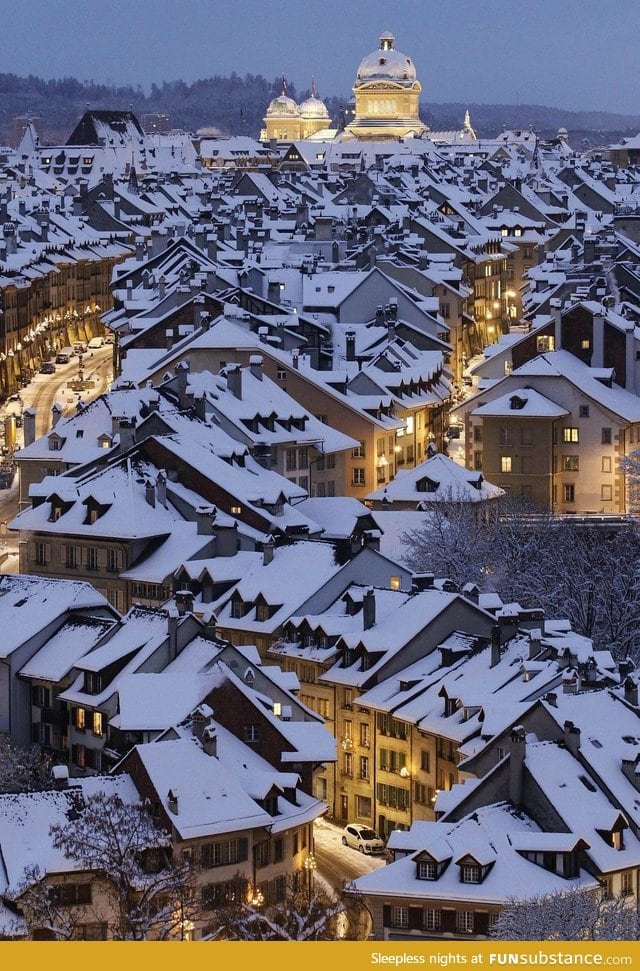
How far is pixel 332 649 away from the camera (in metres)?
53.7

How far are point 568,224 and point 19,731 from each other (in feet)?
318

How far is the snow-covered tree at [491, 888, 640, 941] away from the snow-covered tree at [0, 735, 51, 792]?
1139 centimetres

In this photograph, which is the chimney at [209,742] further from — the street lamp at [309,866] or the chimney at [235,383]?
the chimney at [235,383]

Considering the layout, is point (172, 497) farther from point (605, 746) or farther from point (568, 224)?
point (568, 224)

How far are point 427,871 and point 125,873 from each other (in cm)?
489

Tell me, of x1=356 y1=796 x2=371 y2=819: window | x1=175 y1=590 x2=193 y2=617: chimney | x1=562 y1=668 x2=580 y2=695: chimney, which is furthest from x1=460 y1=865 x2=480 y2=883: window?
x1=175 y1=590 x2=193 y2=617: chimney

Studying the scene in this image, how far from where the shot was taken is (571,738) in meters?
43.3

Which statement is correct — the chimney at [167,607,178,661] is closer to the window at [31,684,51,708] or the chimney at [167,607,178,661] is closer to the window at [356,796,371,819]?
the window at [31,684,51,708]

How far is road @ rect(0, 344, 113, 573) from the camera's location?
78188mm

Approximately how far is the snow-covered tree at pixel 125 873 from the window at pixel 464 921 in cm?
411

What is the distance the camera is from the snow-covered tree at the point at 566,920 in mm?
33375

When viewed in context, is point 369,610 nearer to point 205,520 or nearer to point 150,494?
point 205,520

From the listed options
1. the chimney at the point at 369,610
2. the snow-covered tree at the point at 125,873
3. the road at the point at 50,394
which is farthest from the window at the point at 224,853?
the road at the point at 50,394

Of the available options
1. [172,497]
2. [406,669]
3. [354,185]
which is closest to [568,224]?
[354,185]
